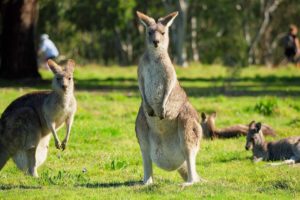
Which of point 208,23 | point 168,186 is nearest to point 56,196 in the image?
point 168,186

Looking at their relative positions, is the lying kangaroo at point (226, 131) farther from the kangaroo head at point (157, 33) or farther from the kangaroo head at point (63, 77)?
the kangaroo head at point (157, 33)

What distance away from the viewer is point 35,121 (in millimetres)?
9945

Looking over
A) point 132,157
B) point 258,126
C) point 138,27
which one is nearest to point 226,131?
point 258,126

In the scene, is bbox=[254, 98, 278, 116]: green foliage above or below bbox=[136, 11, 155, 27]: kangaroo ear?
below

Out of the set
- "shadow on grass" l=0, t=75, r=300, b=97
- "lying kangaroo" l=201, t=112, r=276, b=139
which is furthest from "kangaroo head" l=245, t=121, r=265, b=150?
"shadow on grass" l=0, t=75, r=300, b=97

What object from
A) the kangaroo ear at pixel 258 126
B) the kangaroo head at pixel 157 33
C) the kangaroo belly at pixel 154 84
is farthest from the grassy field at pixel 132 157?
the kangaroo head at pixel 157 33

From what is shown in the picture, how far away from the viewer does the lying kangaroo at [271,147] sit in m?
11.6

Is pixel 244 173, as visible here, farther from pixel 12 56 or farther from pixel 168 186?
pixel 12 56

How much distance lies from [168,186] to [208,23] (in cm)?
5119

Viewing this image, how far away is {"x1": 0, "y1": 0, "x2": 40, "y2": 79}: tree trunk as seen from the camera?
22.1 meters

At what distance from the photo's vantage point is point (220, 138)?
14039 mm

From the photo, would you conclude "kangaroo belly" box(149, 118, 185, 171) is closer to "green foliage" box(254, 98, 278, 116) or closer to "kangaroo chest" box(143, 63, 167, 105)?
"kangaroo chest" box(143, 63, 167, 105)

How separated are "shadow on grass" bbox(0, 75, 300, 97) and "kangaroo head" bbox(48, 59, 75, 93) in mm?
10499

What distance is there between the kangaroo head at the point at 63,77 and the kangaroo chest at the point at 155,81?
138 centimetres
